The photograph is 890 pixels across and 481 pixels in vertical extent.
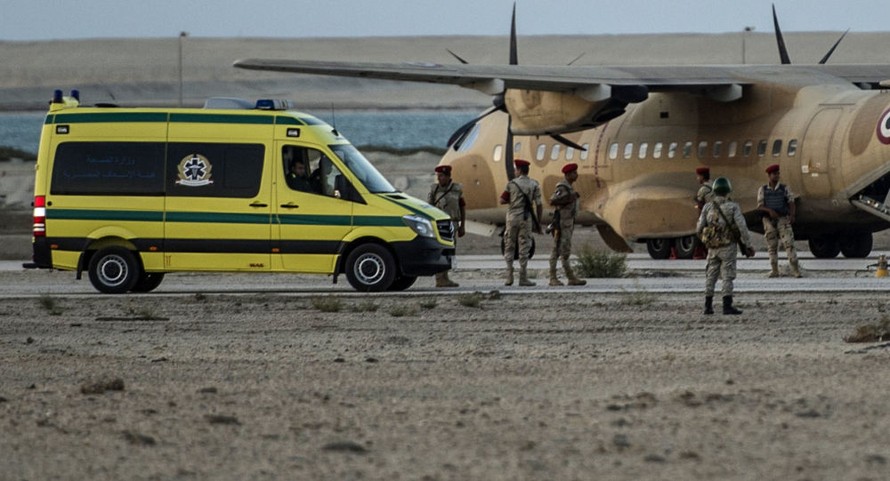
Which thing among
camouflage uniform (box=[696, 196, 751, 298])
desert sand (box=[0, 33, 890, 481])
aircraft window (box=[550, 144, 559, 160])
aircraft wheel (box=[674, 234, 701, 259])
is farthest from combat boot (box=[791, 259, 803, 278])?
aircraft window (box=[550, 144, 559, 160])

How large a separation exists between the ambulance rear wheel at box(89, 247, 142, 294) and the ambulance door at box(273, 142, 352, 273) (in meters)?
1.78

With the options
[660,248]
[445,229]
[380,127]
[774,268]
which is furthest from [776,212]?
[380,127]

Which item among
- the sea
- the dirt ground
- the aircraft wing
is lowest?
the dirt ground

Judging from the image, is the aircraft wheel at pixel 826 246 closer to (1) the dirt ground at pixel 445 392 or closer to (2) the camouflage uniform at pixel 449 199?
(2) the camouflage uniform at pixel 449 199

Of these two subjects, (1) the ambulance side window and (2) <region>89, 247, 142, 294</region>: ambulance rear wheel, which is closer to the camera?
(1) the ambulance side window

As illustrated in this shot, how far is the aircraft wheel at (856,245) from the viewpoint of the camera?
30.0 m

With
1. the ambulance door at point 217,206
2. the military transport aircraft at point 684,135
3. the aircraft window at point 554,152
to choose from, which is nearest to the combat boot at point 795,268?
the military transport aircraft at point 684,135

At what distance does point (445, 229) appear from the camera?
2212 cm

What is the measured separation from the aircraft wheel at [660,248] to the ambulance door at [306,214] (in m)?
10.0

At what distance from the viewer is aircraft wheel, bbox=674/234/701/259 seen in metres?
30.0

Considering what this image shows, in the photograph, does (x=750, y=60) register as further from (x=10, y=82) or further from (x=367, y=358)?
(x=367, y=358)

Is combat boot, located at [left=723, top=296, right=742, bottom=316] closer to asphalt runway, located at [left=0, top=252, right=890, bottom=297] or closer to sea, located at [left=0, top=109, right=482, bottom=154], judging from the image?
asphalt runway, located at [left=0, top=252, right=890, bottom=297]

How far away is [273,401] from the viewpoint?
1220 centimetres

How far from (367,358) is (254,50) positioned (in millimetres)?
163757
